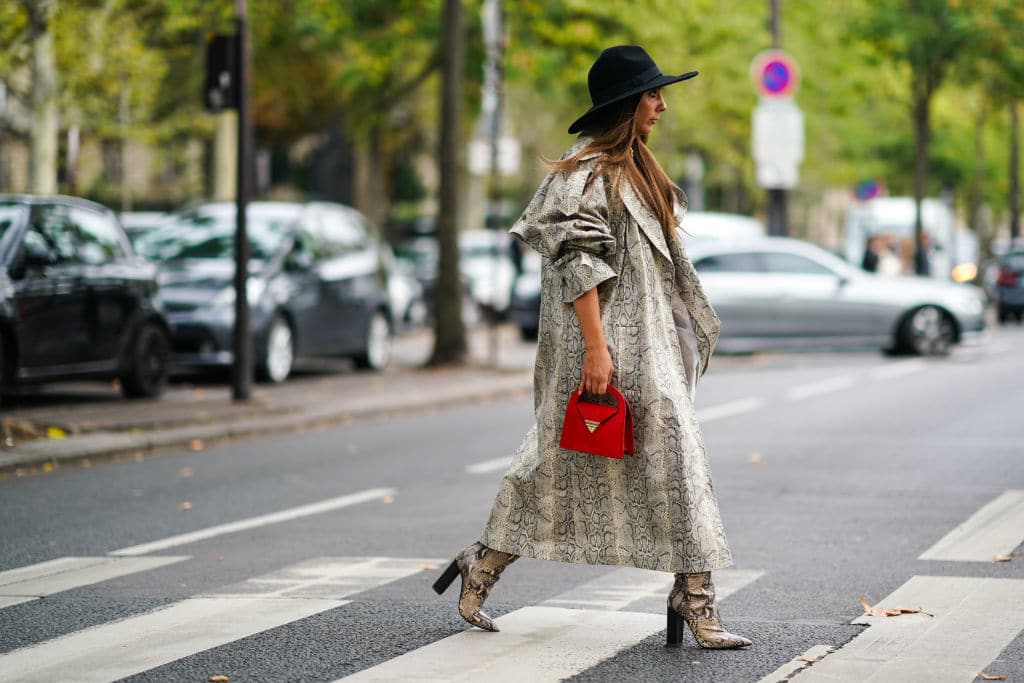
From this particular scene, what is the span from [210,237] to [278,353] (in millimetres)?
1572

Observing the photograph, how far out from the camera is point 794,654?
5.85 metres

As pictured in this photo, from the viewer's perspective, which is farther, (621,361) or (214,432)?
(214,432)

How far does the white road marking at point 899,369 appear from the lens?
769 inches

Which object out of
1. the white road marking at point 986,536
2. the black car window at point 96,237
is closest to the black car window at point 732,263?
the black car window at point 96,237

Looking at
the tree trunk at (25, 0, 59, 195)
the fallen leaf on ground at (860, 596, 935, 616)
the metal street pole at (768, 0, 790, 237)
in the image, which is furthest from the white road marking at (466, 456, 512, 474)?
the metal street pole at (768, 0, 790, 237)

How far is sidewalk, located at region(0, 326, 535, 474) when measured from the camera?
12555mm

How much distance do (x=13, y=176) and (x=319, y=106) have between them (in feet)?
42.7

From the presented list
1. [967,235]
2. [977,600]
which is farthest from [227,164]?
[967,235]

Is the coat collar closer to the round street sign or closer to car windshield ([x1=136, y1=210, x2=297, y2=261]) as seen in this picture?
car windshield ([x1=136, y1=210, x2=297, y2=261])

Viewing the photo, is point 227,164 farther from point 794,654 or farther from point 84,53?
point 794,654

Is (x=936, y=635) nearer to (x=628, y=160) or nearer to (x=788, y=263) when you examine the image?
(x=628, y=160)

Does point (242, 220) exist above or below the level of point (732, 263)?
above

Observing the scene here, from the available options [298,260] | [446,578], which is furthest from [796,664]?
[298,260]

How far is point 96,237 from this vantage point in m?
15.1
